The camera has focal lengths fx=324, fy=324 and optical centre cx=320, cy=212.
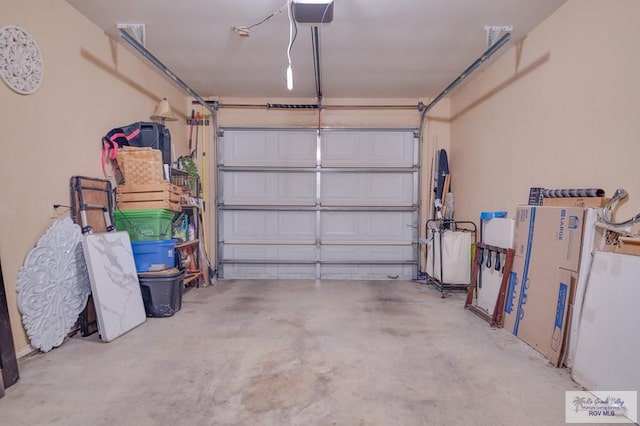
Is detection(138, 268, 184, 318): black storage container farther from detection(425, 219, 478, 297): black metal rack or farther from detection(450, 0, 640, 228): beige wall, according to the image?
detection(450, 0, 640, 228): beige wall

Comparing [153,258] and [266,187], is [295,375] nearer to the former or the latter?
[153,258]

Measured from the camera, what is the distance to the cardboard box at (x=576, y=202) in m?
2.36

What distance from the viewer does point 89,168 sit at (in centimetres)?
322

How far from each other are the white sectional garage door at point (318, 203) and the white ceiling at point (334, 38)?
2.90 feet

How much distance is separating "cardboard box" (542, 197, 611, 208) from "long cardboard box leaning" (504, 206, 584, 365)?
0.37 ft

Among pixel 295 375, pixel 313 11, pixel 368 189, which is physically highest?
pixel 313 11

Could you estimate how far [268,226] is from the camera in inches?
211

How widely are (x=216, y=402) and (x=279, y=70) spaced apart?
381 centimetres

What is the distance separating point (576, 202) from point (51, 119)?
4.38 m

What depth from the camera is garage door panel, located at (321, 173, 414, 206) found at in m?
5.36

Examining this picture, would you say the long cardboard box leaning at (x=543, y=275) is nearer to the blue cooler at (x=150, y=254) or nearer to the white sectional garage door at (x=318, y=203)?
the white sectional garage door at (x=318, y=203)

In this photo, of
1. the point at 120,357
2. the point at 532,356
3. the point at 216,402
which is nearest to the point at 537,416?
the point at 532,356

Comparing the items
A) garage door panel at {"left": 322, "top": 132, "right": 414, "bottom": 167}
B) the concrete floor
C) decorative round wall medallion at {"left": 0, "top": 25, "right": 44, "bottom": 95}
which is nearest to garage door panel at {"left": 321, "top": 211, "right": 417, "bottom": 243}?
garage door panel at {"left": 322, "top": 132, "right": 414, "bottom": 167}

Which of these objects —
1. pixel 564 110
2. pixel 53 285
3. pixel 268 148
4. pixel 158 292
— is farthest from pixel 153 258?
pixel 564 110
